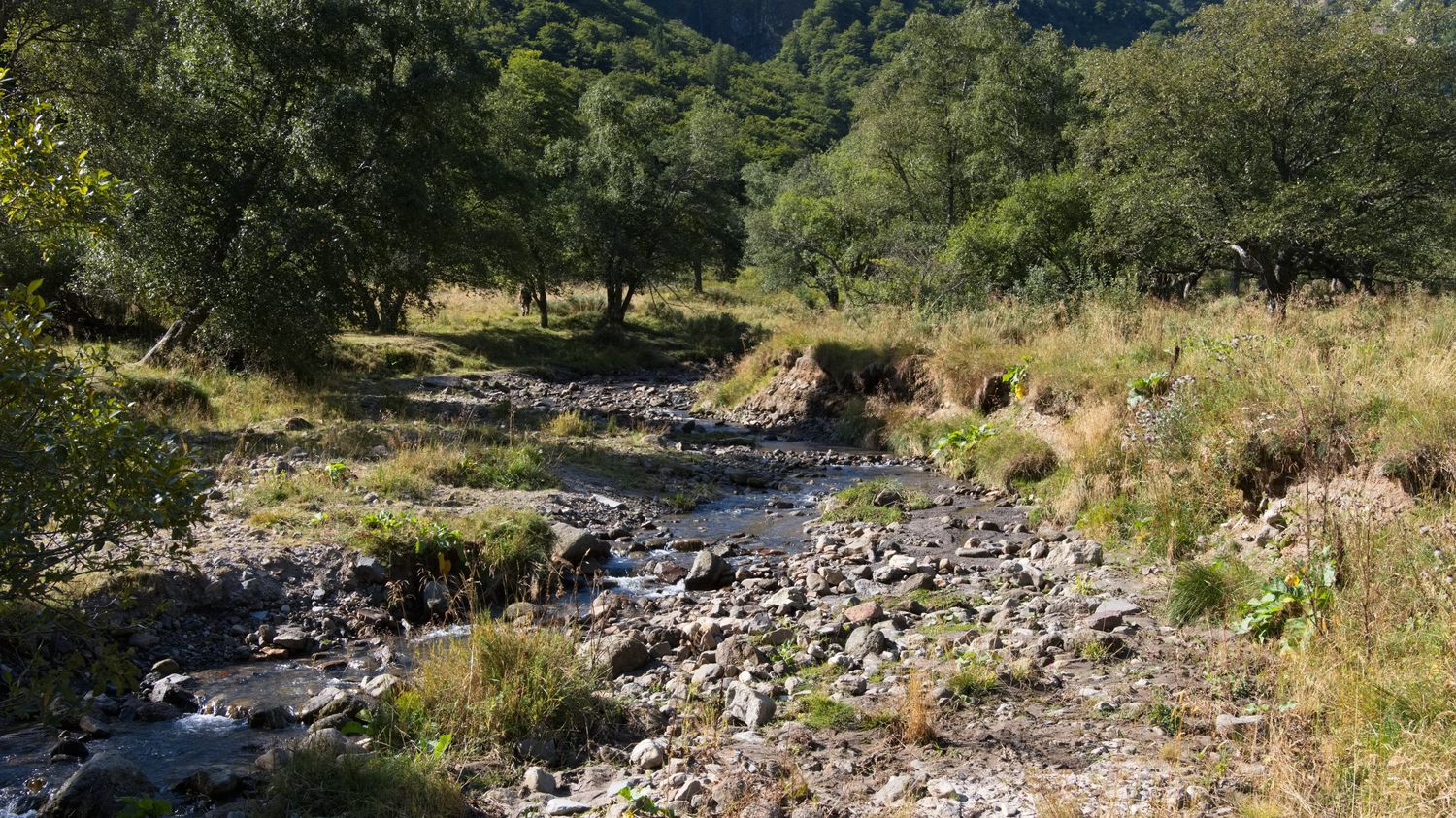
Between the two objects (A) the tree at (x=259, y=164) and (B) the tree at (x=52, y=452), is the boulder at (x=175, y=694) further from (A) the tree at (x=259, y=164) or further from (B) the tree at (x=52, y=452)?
(A) the tree at (x=259, y=164)

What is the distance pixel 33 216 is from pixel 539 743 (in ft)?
15.4

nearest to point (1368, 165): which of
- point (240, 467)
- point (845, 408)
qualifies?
point (845, 408)

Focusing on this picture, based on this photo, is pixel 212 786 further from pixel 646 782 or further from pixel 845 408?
pixel 845 408

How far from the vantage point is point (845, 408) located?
2172cm

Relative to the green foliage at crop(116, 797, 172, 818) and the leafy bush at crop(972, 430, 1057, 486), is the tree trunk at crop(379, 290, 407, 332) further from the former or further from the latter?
the green foliage at crop(116, 797, 172, 818)

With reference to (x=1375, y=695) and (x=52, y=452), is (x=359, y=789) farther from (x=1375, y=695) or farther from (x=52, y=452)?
(x=1375, y=695)

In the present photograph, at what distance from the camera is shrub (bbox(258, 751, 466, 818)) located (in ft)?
16.3

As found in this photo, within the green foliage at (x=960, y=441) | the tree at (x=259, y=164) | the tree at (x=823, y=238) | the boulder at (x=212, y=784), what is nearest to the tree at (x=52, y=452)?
the boulder at (x=212, y=784)

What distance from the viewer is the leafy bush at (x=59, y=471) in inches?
173

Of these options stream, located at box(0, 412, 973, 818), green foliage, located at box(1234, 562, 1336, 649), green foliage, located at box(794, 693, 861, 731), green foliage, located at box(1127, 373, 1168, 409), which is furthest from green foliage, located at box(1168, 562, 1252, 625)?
stream, located at box(0, 412, 973, 818)

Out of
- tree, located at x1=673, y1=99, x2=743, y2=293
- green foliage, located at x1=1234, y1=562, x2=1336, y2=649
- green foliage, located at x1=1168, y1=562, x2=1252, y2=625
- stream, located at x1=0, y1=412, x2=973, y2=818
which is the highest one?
tree, located at x1=673, y1=99, x2=743, y2=293

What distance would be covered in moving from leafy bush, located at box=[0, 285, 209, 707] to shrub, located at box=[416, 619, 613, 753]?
2.03 meters

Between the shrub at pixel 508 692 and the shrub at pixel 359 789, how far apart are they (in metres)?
0.59

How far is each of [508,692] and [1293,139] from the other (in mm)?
23402
